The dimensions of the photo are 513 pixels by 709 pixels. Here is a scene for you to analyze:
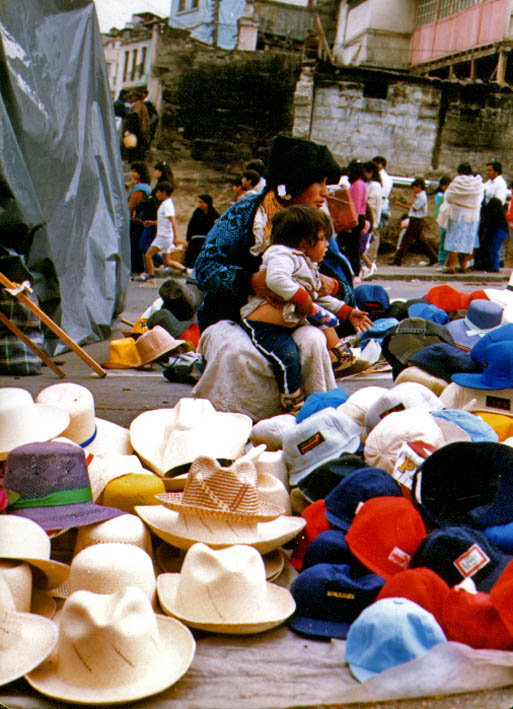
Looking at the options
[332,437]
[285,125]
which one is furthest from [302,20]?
[332,437]

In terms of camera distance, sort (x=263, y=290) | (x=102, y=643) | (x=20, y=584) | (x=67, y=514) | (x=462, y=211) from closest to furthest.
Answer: (x=102, y=643) → (x=20, y=584) → (x=67, y=514) → (x=263, y=290) → (x=462, y=211)

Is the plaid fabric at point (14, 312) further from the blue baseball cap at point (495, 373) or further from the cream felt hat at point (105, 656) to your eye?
the cream felt hat at point (105, 656)

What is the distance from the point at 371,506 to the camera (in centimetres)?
205

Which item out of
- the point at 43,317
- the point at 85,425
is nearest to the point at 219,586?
the point at 85,425

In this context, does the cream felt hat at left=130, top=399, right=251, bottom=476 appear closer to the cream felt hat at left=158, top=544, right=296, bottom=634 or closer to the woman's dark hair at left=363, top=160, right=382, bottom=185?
the cream felt hat at left=158, top=544, right=296, bottom=634

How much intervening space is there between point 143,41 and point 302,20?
27.4 ft

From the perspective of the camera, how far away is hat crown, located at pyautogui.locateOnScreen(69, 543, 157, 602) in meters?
1.78

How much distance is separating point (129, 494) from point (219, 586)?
1.83 ft

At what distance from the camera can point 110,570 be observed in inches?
70.6

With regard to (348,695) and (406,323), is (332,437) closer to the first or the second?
(348,695)

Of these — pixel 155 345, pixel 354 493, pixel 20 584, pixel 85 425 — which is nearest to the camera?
pixel 20 584

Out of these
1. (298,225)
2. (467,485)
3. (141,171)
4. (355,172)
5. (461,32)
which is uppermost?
(461,32)

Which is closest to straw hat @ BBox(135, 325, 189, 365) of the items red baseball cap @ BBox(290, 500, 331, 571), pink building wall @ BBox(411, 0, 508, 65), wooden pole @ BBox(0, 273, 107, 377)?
wooden pole @ BBox(0, 273, 107, 377)

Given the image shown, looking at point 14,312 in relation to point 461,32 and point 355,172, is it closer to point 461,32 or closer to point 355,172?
point 355,172
